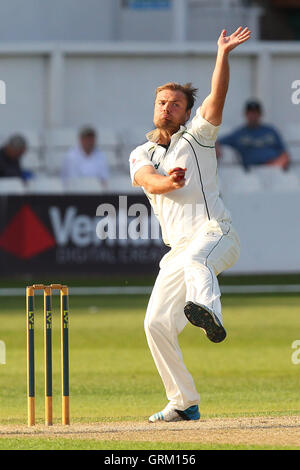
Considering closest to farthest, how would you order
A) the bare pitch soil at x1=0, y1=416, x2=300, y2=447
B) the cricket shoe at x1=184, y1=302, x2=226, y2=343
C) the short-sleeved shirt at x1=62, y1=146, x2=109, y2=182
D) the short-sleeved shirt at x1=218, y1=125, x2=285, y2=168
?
1. the cricket shoe at x1=184, y1=302, x2=226, y2=343
2. the bare pitch soil at x1=0, y1=416, x2=300, y2=447
3. the short-sleeved shirt at x1=62, y1=146, x2=109, y2=182
4. the short-sleeved shirt at x1=218, y1=125, x2=285, y2=168

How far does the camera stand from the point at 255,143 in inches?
717

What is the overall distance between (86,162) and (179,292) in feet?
35.9

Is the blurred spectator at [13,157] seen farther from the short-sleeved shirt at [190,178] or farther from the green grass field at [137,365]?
the short-sleeved shirt at [190,178]

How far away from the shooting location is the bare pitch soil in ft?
21.2

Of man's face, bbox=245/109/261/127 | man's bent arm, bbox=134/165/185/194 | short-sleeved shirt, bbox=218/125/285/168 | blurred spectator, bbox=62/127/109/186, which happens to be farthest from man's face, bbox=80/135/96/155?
man's bent arm, bbox=134/165/185/194

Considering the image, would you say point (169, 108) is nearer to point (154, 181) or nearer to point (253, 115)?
point (154, 181)

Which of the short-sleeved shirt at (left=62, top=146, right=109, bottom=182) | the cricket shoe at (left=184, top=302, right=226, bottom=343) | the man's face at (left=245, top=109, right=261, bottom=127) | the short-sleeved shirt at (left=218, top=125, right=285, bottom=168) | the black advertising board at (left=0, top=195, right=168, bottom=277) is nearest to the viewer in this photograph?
the cricket shoe at (left=184, top=302, right=226, bottom=343)

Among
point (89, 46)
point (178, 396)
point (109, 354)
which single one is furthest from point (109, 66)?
point (178, 396)

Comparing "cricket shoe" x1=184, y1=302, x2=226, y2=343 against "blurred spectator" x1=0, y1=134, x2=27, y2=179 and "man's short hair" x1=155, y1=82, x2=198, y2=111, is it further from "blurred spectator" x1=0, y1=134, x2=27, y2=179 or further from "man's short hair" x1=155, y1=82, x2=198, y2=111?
"blurred spectator" x1=0, y1=134, x2=27, y2=179

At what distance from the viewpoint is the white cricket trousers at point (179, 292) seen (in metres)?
6.69

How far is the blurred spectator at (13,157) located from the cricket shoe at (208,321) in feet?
35.5

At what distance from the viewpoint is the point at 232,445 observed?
6254 millimetres

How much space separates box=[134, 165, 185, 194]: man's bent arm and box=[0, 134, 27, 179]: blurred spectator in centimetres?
1022
